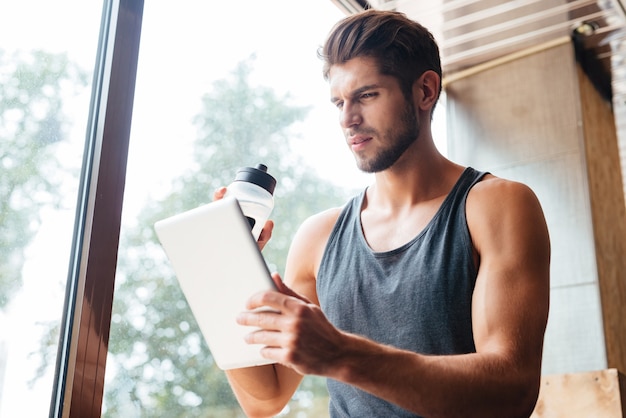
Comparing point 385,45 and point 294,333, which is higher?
point 385,45

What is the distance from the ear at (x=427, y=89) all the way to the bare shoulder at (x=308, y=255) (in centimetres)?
29

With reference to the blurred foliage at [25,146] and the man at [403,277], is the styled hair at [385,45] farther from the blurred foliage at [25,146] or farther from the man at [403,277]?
the blurred foliage at [25,146]

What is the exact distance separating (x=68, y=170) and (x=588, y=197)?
2364 millimetres

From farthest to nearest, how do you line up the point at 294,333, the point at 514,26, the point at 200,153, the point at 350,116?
the point at 514,26
the point at 200,153
the point at 350,116
the point at 294,333

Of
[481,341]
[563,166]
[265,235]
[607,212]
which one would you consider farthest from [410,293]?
[607,212]

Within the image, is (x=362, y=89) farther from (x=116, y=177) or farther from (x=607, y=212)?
(x=607, y=212)

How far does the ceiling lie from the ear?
1.64m

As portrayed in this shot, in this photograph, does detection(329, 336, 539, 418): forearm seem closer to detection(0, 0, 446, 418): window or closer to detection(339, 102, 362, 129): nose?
detection(339, 102, 362, 129): nose

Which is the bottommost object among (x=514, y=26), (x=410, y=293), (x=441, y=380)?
(x=441, y=380)

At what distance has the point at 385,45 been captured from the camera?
4.90 ft

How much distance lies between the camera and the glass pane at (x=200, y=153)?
6.00 ft

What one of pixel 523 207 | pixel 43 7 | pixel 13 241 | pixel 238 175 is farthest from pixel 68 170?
pixel 523 207

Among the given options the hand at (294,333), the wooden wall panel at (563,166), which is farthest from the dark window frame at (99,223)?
the wooden wall panel at (563,166)

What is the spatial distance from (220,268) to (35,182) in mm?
771
